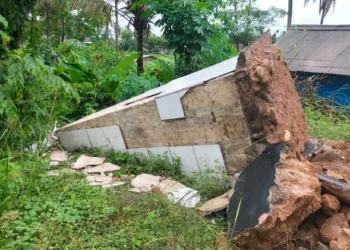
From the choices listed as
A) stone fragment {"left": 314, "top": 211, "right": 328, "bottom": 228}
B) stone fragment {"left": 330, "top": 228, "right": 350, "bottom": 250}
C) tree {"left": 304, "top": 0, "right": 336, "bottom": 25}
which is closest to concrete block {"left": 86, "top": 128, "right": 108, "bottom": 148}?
stone fragment {"left": 314, "top": 211, "right": 328, "bottom": 228}

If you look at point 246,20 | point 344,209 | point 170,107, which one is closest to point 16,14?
point 170,107

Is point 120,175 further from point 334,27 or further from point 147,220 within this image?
point 334,27

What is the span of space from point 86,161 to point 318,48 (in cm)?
831

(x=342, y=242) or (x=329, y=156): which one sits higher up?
(x=329, y=156)

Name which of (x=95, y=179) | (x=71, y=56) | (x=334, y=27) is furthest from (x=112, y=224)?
(x=334, y=27)

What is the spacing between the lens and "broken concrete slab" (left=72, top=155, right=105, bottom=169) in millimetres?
4270

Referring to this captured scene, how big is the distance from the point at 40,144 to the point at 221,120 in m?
2.00

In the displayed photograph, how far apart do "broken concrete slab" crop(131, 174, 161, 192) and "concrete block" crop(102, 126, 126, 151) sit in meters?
0.78

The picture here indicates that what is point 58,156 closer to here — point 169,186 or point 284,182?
point 169,186

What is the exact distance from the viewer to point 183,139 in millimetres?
3953

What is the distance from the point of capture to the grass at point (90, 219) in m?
2.55

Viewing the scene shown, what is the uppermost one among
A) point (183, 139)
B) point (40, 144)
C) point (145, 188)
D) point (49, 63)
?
point (49, 63)

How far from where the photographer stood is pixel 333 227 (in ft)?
8.60

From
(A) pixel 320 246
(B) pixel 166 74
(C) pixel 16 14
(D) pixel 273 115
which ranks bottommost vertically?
(A) pixel 320 246
